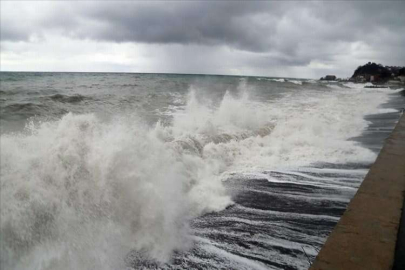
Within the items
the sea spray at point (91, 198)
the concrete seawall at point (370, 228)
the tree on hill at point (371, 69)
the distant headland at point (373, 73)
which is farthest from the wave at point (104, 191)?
the tree on hill at point (371, 69)

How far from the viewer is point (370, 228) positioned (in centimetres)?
245

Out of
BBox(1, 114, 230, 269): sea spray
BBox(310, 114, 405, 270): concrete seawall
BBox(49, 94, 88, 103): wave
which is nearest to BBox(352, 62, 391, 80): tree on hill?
BBox(49, 94, 88, 103): wave

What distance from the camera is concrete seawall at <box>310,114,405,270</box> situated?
6.63 feet

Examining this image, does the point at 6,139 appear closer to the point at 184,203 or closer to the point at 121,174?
the point at 121,174

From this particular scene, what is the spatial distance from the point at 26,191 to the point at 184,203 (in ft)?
6.56

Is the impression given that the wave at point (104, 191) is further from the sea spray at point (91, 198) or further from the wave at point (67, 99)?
the wave at point (67, 99)

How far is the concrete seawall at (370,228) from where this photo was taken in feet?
6.63

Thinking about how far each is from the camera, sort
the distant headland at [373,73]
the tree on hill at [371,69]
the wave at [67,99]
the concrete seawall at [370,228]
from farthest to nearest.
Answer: the tree on hill at [371,69], the distant headland at [373,73], the wave at [67,99], the concrete seawall at [370,228]

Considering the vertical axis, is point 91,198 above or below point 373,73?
below

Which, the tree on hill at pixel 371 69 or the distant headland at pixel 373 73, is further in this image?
the tree on hill at pixel 371 69

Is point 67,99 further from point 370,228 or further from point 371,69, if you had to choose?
point 371,69

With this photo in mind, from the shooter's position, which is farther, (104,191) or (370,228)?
(104,191)

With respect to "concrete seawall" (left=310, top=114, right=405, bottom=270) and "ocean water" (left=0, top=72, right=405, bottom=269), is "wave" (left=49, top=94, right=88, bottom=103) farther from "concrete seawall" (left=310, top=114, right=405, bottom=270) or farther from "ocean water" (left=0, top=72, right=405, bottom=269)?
"concrete seawall" (left=310, top=114, right=405, bottom=270)

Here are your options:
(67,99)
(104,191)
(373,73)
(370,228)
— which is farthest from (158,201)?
(373,73)
